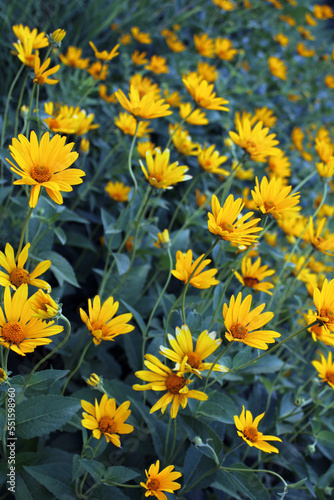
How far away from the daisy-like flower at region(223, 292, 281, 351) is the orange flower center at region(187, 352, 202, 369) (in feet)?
0.27

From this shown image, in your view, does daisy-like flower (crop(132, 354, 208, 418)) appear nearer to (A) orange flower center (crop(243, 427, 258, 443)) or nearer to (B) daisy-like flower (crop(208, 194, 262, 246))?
(A) orange flower center (crop(243, 427, 258, 443))

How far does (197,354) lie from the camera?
0.89 metres

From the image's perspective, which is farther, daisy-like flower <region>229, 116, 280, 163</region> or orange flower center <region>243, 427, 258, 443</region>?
daisy-like flower <region>229, 116, 280, 163</region>

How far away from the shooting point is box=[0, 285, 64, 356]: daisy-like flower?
822 mm

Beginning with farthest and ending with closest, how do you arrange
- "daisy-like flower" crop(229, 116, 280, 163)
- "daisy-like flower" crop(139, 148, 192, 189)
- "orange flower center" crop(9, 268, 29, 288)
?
"daisy-like flower" crop(229, 116, 280, 163) → "daisy-like flower" crop(139, 148, 192, 189) → "orange flower center" crop(9, 268, 29, 288)

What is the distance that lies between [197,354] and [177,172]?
1.59ft

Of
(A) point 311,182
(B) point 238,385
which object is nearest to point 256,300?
(B) point 238,385

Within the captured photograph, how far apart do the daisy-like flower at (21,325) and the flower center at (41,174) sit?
0.22m

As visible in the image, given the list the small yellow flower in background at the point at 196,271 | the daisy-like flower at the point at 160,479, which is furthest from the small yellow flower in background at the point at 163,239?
the daisy-like flower at the point at 160,479

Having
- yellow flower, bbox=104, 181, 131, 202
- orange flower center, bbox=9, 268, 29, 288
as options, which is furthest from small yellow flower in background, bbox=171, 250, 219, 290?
yellow flower, bbox=104, 181, 131, 202

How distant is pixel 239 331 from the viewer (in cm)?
88

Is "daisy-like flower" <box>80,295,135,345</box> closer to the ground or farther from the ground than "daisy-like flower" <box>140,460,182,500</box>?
farther from the ground

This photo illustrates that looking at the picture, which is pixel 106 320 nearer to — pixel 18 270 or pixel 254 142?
pixel 18 270

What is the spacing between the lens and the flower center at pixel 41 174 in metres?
0.88
